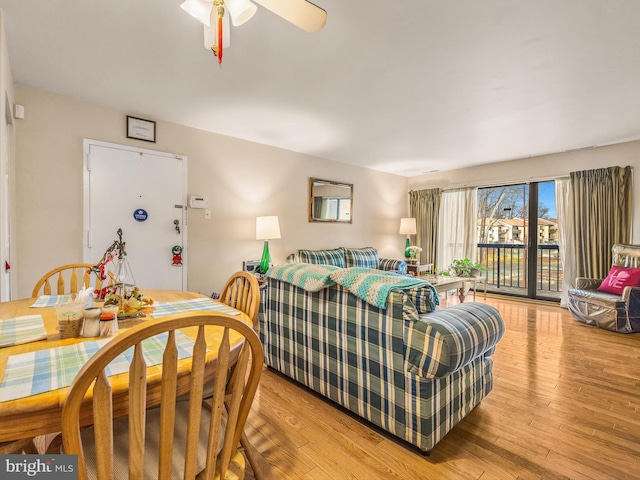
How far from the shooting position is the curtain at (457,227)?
18.6 feet

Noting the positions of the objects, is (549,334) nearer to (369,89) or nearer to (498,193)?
(498,193)

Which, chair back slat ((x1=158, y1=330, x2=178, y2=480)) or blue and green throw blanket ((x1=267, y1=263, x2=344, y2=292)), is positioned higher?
blue and green throw blanket ((x1=267, y1=263, x2=344, y2=292))

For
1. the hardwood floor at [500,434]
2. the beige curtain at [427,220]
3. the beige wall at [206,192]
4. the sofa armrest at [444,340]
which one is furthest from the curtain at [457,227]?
the sofa armrest at [444,340]

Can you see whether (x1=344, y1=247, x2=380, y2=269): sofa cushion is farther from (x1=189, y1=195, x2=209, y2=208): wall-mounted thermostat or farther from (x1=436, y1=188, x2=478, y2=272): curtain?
(x1=189, y1=195, x2=209, y2=208): wall-mounted thermostat

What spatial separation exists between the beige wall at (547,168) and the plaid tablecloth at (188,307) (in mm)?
5332

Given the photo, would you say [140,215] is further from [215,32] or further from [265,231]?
[215,32]

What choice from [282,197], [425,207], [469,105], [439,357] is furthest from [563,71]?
[425,207]

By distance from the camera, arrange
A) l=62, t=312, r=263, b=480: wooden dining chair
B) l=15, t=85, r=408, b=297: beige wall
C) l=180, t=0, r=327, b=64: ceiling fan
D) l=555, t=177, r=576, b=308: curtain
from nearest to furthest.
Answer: l=62, t=312, r=263, b=480: wooden dining chair → l=180, t=0, r=327, b=64: ceiling fan → l=15, t=85, r=408, b=297: beige wall → l=555, t=177, r=576, b=308: curtain

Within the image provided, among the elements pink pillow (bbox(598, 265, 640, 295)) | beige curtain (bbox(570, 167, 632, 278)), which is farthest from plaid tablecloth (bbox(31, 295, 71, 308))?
beige curtain (bbox(570, 167, 632, 278))

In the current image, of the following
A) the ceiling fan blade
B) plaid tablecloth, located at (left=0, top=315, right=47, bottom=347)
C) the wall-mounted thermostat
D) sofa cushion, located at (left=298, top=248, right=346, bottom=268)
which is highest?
the ceiling fan blade

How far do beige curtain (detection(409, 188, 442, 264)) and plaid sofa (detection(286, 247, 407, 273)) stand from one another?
4.30 feet

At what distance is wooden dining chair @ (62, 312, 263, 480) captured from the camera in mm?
647

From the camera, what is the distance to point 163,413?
0.73 metres

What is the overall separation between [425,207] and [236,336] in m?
5.84
